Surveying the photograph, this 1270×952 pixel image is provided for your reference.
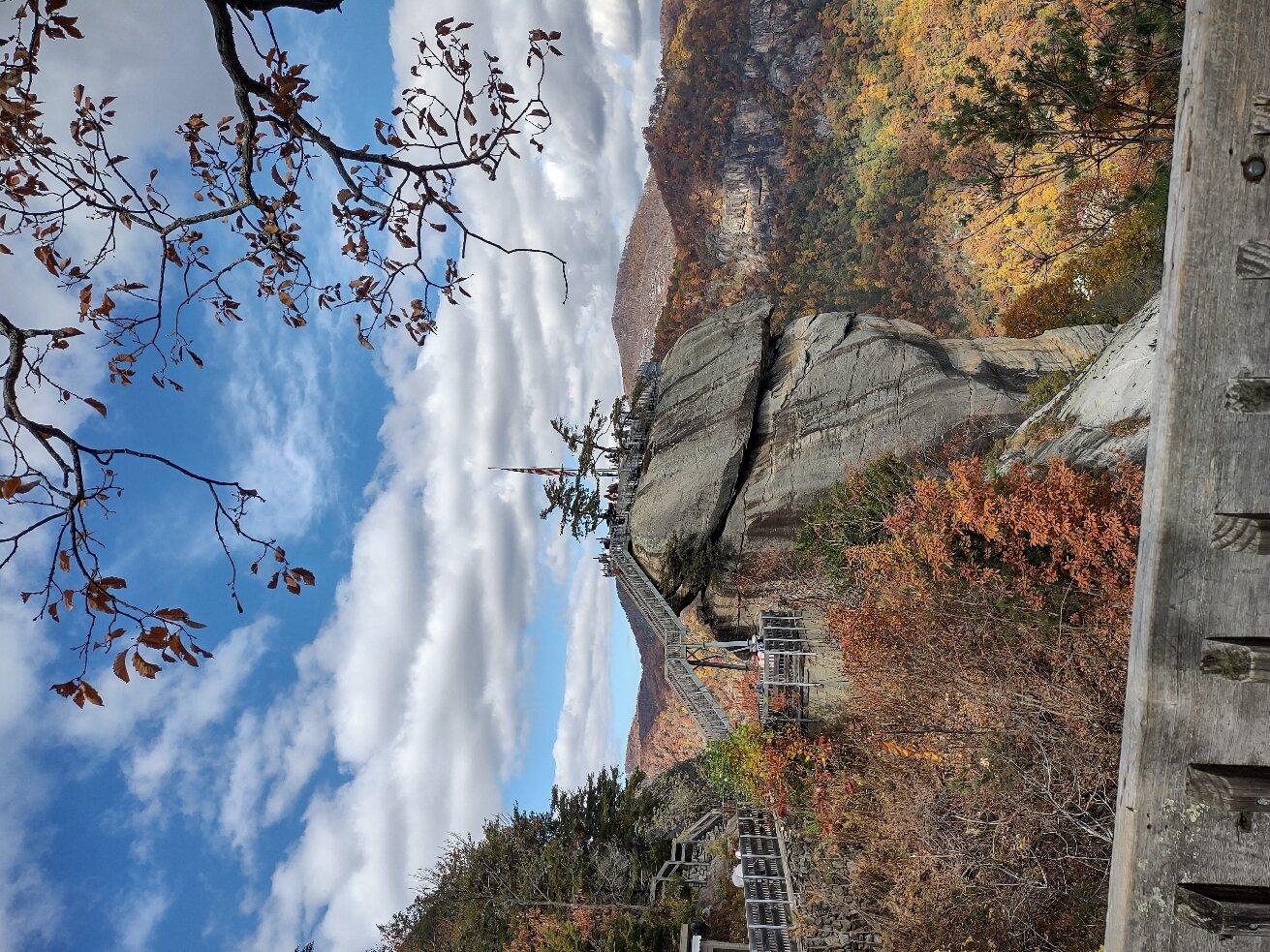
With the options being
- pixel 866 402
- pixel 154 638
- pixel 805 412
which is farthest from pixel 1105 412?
pixel 154 638

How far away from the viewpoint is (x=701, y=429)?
22.6 m

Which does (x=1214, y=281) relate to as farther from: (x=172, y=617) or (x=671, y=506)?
(x=671, y=506)

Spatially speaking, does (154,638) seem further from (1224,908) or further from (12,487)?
(1224,908)

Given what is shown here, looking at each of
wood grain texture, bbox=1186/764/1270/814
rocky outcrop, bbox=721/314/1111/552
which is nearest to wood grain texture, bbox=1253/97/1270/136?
wood grain texture, bbox=1186/764/1270/814

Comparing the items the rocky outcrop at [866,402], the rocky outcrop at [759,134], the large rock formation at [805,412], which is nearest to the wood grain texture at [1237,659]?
the rocky outcrop at [866,402]

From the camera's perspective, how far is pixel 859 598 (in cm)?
1511

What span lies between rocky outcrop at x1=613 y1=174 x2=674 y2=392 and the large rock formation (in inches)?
2551

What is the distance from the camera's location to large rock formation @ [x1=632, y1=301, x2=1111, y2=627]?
63.7ft

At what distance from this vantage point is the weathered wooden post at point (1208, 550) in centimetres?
231

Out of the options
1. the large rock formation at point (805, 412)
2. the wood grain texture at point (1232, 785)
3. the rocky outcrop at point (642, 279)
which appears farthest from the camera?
the rocky outcrop at point (642, 279)

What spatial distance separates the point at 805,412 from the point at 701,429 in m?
3.21

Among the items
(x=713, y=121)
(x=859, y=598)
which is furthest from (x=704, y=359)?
(x=713, y=121)

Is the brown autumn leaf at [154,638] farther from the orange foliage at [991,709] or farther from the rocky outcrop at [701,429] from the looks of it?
the rocky outcrop at [701,429]

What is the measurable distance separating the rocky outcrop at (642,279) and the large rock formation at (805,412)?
64798 millimetres
